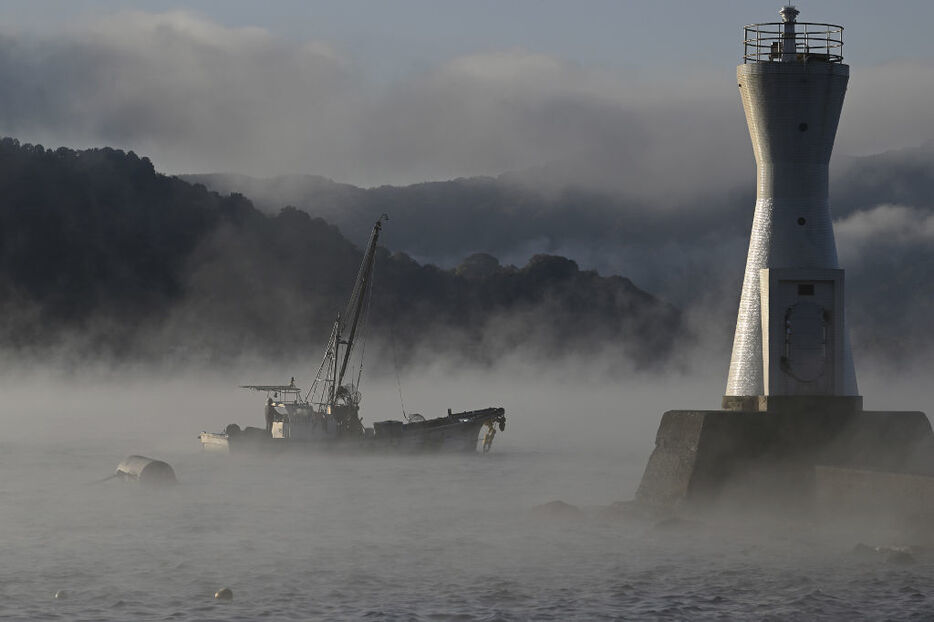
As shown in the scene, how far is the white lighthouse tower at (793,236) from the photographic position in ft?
116

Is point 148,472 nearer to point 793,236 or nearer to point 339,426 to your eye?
point 339,426

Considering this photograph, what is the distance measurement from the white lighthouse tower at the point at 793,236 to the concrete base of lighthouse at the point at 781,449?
2.69ft

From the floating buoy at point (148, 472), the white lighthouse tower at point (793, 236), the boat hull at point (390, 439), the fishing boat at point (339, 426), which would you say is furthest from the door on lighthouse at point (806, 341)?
the boat hull at point (390, 439)

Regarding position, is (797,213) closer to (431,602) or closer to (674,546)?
(674,546)

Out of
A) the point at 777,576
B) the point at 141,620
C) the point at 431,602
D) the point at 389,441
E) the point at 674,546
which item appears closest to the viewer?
the point at 141,620

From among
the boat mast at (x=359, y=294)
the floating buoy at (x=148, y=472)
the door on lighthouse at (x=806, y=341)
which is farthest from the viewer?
the boat mast at (x=359, y=294)

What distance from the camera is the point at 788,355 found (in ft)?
116

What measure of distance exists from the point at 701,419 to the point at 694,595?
745 cm

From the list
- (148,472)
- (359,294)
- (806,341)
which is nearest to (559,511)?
(806,341)

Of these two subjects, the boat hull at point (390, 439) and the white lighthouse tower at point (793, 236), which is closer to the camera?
the white lighthouse tower at point (793, 236)

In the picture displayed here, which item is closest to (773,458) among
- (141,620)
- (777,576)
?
(777,576)

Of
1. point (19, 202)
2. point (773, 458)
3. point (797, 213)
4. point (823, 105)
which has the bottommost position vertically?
point (773, 458)

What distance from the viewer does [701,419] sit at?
3459 centimetres

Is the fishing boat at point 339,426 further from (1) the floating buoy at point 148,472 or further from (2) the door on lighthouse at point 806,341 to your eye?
(2) the door on lighthouse at point 806,341
